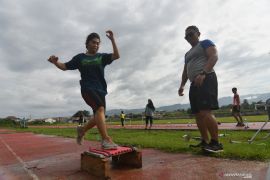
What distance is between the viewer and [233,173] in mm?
3648

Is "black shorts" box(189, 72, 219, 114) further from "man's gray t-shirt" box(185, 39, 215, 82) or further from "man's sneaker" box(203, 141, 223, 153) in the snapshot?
"man's sneaker" box(203, 141, 223, 153)

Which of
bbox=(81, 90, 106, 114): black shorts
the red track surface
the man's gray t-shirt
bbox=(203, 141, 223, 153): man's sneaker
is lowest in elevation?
the red track surface

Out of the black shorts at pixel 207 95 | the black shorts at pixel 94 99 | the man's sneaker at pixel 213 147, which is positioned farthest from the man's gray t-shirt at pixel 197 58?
the black shorts at pixel 94 99

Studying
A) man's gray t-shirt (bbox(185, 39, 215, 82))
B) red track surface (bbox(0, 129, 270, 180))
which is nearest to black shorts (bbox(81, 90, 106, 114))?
red track surface (bbox(0, 129, 270, 180))

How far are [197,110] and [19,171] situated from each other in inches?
109

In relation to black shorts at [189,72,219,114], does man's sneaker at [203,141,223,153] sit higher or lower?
Result: lower

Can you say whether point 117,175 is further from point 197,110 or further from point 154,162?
point 197,110

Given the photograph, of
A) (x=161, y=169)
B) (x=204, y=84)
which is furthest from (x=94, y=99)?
(x=204, y=84)

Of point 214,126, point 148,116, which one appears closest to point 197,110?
point 214,126

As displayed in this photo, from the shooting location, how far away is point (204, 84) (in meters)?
5.07

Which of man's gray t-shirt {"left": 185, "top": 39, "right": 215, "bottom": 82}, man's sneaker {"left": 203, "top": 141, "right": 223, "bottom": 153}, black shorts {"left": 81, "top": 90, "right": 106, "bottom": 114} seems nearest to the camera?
black shorts {"left": 81, "top": 90, "right": 106, "bottom": 114}

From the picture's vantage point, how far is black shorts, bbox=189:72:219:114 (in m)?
5.01

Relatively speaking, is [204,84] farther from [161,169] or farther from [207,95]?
[161,169]

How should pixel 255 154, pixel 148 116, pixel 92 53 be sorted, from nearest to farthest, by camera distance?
pixel 255 154
pixel 92 53
pixel 148 116
